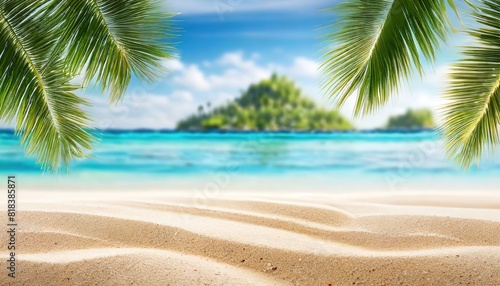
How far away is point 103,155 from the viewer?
18.8 meters

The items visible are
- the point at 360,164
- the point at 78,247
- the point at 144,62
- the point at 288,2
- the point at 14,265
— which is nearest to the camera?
the point at 144,62

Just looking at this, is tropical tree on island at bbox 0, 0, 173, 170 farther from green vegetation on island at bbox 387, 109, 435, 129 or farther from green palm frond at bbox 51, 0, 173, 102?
green vegetation on island at bbox 387, 109, 435, 129

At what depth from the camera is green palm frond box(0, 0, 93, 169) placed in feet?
13.4

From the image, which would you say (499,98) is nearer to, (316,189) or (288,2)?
(316,189)

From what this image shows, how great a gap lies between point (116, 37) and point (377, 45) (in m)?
1.88

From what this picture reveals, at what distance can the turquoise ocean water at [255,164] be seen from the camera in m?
15.6

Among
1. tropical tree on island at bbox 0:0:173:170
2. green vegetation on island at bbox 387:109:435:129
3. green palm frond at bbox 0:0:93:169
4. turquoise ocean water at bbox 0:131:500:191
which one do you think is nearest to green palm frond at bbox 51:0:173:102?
tropical tree on island at bbox 0:0:173:170

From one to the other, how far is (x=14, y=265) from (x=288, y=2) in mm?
18524

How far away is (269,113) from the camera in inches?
882

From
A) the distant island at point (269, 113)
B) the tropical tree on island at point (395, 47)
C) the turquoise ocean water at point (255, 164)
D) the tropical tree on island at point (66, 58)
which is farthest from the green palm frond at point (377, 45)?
the distant island at point (269, 113)

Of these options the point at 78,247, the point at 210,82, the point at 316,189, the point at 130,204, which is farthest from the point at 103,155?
the point at 78,247

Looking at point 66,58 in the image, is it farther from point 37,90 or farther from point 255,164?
point 255,164

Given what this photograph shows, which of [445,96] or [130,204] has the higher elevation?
[445,96]

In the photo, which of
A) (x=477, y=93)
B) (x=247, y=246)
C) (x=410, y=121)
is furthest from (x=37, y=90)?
(x=410, y=121)
